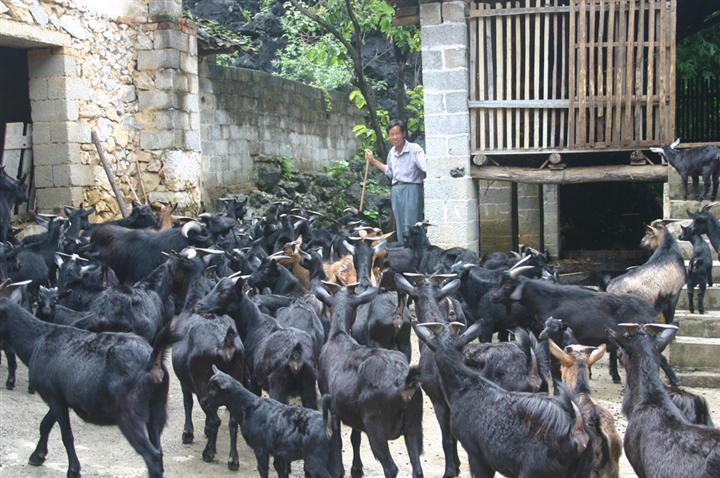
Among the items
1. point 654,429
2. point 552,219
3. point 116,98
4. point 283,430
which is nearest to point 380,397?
point 283,430

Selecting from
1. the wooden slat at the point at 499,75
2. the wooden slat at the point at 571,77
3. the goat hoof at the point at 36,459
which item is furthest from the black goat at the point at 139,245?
the wooden slat at the point at 571,77

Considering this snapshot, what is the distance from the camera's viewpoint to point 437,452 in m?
7.26

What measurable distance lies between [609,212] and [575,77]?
20.1 ft

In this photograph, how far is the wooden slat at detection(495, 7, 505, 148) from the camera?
1240 cm

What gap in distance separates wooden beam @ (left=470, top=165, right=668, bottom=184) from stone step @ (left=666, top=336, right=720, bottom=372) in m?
3.55

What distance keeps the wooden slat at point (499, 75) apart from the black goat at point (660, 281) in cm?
344

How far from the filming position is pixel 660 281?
9.32 meters

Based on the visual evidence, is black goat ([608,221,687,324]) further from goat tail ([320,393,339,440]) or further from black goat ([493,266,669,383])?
goat tail ([320,393,339,440])

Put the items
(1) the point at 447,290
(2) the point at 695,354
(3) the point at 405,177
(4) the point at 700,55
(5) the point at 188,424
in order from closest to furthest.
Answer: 1. (1) the point at 447,290
2. (5) the point at 188,424
3. (2) the point at 695,354
4. (3) the point at 405,177
5. (4) the point at 700,55

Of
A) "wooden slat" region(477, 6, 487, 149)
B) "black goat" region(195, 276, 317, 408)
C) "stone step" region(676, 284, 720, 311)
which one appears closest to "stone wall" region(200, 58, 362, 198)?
"wooden slat" region(477, 6, 487, 149)

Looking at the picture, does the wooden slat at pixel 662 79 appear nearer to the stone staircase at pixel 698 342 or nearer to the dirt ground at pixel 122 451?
the stone staircase at pixel 698 342

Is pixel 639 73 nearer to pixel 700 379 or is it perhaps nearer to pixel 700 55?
pixel 700 379

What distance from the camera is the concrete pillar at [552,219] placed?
51.2 feet

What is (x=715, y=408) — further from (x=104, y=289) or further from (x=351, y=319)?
(x=104, y=289)
